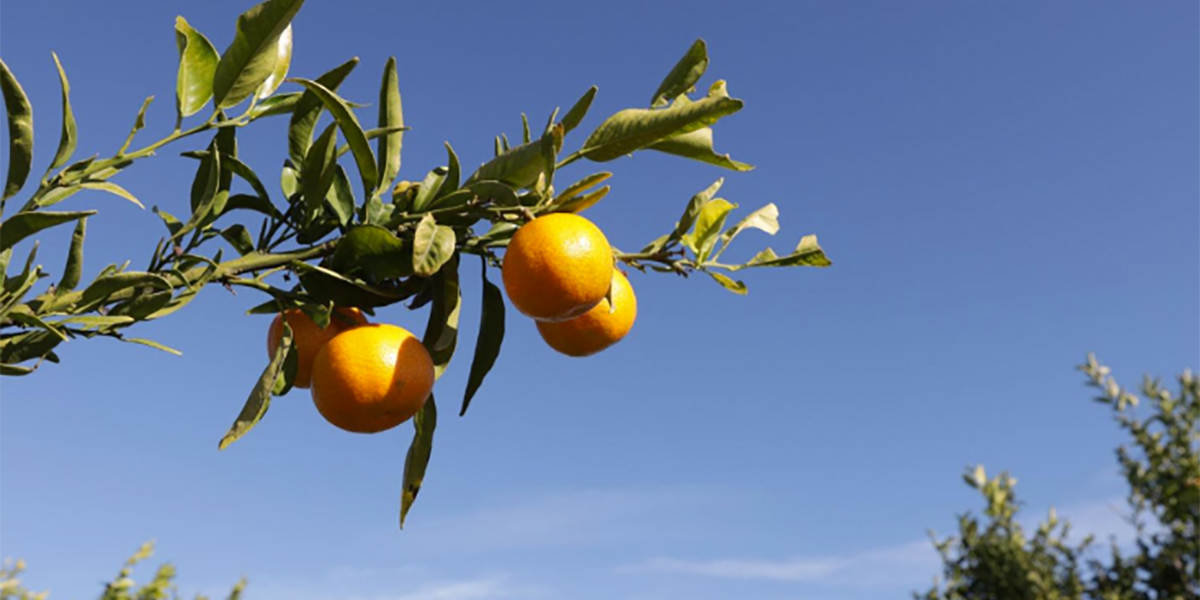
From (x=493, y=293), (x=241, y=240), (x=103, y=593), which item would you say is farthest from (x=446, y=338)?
(x=103, y=593)

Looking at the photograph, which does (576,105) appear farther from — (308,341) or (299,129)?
(308,341)

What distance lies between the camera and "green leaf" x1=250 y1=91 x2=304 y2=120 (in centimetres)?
163

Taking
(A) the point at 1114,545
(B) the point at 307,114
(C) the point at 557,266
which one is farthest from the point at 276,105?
(A) the point at 1114,545

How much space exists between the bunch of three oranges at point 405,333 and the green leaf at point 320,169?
7.7 inches

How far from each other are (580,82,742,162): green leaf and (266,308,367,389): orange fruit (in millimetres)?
537

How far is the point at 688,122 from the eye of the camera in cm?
146

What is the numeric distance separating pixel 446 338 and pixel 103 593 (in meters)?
4.87

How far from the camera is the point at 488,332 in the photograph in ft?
5.54

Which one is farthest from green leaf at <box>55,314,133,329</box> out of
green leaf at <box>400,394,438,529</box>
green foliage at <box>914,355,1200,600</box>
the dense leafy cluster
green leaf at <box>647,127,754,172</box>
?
green foliage at <box>914,355,1200,600</box>

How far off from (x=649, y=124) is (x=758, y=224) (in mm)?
432

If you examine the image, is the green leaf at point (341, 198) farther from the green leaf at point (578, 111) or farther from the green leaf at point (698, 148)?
the green leaf at point (698, 148)

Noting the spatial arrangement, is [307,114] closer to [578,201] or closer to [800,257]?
[578,201]

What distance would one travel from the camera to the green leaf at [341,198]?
5.15 ft

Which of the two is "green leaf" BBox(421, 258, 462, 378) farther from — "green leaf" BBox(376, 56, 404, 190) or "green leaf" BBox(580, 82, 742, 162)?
"green leaf" BBox(580, 82, 742, 162)
